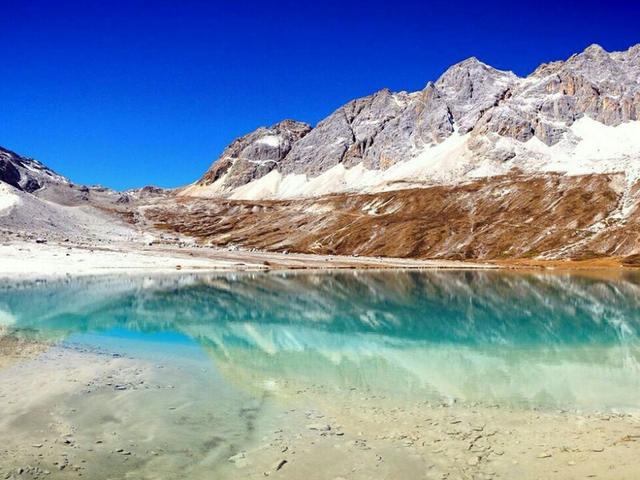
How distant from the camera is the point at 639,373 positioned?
29.4m

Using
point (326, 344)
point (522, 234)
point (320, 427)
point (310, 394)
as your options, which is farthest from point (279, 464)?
point (522, 234)

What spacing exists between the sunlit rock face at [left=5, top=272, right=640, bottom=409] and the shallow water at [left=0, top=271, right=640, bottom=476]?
0.13m

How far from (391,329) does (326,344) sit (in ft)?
29.7

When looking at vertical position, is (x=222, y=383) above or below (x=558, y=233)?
below

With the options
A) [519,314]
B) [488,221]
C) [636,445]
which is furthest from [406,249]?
[636,445]

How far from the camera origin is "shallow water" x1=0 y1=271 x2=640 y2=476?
23172 mm

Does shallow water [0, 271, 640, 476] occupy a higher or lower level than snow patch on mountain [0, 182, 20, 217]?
lower

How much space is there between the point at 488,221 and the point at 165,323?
153 meters

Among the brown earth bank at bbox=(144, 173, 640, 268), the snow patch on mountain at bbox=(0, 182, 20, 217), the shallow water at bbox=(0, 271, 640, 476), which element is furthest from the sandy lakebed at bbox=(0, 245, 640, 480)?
the snow patch on mountain at bbox=(0, 182, 20, 217)

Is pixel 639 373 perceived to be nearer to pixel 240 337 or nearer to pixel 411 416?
pixel 411 416

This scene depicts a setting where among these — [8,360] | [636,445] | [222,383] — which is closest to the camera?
[636,445]

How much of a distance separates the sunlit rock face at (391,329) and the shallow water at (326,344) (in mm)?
128

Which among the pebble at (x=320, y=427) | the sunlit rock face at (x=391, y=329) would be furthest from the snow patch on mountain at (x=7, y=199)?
the pebble at (x=320, y=427)

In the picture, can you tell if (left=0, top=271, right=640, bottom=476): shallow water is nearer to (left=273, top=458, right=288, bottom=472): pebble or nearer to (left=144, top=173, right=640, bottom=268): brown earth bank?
(left=273, top=458, right=288, bottom=472): pebble
